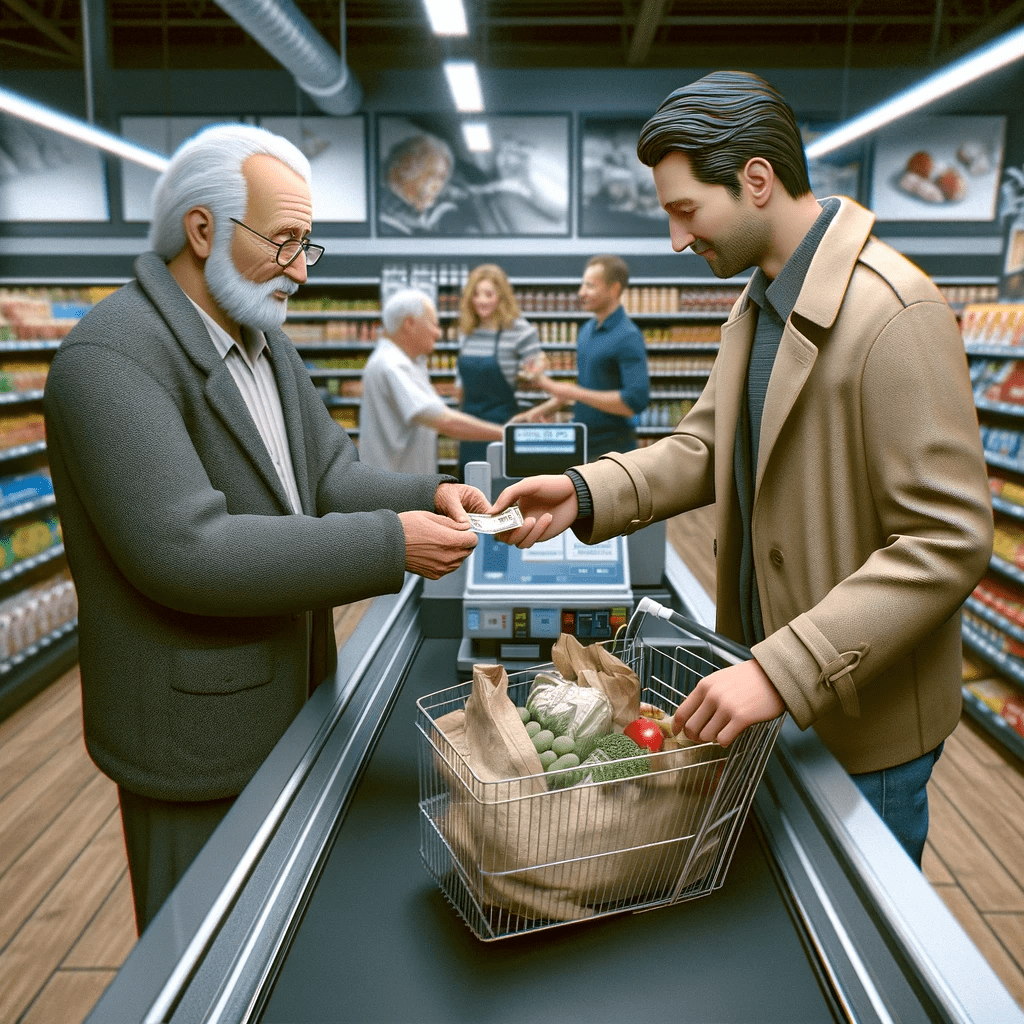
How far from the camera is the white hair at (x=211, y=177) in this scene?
1.51m

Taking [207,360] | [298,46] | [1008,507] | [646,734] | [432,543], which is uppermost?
[298,46]

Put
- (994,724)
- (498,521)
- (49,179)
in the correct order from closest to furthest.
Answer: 1. (498,521)
2. (994,724)
3. (49,179)

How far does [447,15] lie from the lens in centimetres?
486

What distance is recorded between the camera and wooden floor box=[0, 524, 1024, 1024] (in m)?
2.52

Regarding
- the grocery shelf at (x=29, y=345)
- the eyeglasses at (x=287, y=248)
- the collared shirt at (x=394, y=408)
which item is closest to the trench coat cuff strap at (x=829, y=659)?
the eyeglasses at (x=287, y=248)

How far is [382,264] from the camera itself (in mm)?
9359

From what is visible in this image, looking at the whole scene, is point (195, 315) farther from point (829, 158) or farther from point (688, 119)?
point (829, 158)

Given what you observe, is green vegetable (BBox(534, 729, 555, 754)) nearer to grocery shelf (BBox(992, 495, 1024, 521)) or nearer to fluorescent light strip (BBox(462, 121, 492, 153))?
grocery shelf (BBox(992, 495, 1024, 521))

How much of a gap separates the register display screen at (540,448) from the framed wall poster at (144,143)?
892 cm

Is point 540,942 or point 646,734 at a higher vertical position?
point 646,734

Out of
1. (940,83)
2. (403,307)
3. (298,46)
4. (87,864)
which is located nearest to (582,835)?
(87,864)

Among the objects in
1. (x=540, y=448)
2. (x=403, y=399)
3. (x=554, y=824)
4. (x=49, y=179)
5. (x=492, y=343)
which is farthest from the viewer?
(x=49, y=179)

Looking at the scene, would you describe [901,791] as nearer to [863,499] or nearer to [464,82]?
[863,499]

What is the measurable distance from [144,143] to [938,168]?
871cm
